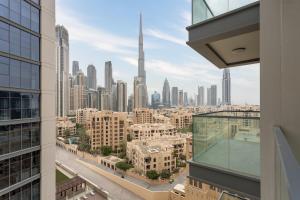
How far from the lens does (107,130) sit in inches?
1528

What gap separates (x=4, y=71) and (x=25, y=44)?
1.47 metres

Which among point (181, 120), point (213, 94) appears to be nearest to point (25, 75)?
point (181, 120)

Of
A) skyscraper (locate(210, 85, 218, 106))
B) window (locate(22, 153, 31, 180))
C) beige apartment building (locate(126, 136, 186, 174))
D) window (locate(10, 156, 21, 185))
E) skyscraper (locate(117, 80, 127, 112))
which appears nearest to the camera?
window (locate(10, 156, 21, 185))

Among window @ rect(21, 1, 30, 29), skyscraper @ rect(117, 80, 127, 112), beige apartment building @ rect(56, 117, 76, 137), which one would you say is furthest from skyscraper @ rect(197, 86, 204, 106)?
window @ rect(21, 1, 30, 29)

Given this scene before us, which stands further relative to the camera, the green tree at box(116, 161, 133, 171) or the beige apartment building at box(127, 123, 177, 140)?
the beige apartment building at box(127, 123, 177, 140)

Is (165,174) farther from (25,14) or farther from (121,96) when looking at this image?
(121,96)

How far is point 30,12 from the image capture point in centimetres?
838

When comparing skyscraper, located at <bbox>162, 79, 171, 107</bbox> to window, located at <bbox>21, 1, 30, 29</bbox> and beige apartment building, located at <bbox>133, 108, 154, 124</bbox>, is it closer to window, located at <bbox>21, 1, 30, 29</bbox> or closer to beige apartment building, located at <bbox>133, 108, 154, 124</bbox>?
beige apartment building, located at <bbox>133, 108, 154, 124</bbox>

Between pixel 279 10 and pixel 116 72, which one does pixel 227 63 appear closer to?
pixel 279 10

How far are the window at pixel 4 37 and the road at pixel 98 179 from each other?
18676 millimetres

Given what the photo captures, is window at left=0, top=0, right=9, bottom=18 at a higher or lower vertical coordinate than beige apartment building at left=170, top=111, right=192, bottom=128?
higher

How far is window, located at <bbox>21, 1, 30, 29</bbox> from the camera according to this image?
801 cm

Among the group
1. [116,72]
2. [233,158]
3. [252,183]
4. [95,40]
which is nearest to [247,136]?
[233,158]

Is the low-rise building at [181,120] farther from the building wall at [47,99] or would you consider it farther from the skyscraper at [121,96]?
the building wall at [47,99]
